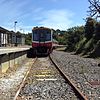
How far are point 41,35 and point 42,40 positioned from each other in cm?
57

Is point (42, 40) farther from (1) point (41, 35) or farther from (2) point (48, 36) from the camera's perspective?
(2) point (48, 36)

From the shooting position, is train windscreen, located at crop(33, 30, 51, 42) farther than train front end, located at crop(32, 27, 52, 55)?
Yes

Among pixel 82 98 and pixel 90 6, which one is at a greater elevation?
pixel 90 6

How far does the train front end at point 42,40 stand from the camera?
38500 mm

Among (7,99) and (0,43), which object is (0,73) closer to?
(7,99)

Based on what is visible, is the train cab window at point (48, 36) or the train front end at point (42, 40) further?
the train cab window at point (48, 36)

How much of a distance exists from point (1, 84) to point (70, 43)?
54.1 meters

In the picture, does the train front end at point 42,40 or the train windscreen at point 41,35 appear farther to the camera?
the train windscreen at point 41,35

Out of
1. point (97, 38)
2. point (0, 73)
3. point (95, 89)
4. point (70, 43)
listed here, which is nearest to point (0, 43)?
point (70, 43)

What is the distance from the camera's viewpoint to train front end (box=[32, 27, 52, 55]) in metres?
38.5

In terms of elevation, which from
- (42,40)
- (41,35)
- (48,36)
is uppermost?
(41,35)

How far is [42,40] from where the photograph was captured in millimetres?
38688

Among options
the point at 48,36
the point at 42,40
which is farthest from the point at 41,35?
the point at 48,36

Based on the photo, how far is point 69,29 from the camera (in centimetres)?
7344
